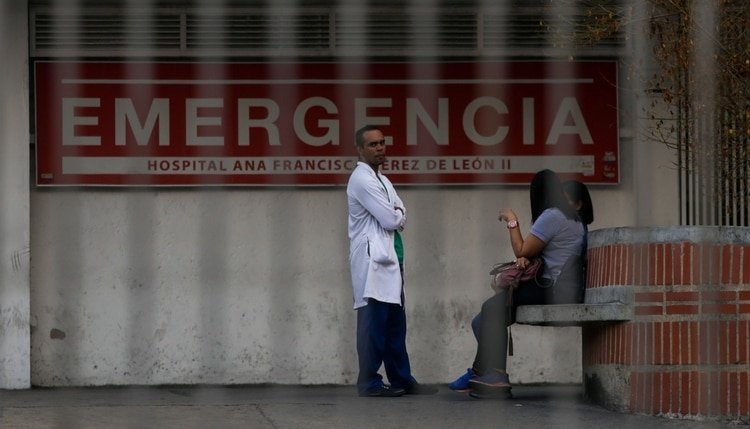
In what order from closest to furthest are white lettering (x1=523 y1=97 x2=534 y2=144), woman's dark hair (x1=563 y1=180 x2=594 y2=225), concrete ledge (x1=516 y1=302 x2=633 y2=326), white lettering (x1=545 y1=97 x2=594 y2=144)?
white lettering (x1=523 y1=97 x2=534 y2=144)
white lettering (x1=545 y1=97 x2=594 y2=144)
concrete ledge (x1=516 y1=302 x2=633 y2=326)
woman's dark hair (x1=563 y1=180 x2=594 y2=225)

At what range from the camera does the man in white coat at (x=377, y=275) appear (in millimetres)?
5789

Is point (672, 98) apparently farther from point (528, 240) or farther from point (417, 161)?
point (528, 240)

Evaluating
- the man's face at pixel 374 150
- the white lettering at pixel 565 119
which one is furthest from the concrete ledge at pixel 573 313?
the white lettering at pixel 565 119

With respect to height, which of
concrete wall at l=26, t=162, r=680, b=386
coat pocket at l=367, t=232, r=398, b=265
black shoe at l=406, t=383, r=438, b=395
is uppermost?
concrete wall at l=26, t=162, r=680, b=386

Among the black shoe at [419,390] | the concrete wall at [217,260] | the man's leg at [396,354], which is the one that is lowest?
the black shoe at [419,390]

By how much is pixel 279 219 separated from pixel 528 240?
3868 millimetres

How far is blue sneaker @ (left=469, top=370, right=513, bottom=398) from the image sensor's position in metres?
5.89

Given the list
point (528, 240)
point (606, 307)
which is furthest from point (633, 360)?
point (528, 240)

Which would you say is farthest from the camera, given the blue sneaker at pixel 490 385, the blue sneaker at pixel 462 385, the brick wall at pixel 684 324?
the blue sneaker at pixel 462 385

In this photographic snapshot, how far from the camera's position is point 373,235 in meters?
5.94

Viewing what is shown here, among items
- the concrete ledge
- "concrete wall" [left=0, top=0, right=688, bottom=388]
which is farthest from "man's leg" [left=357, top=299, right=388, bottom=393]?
"concrete wall" [left=0, top=0, right=688, bottom=388]

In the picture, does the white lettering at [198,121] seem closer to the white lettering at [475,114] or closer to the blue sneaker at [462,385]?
the white lettering at [475,114]

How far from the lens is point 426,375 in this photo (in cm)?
679

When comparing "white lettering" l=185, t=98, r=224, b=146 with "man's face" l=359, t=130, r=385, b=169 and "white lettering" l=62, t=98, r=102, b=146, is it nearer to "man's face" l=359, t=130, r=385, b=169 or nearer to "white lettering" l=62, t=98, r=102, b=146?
"white lettering" l=62, t=98, r=102, b=146
